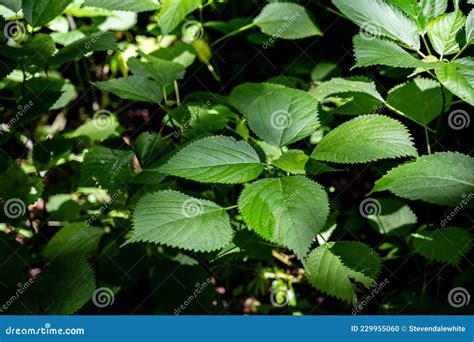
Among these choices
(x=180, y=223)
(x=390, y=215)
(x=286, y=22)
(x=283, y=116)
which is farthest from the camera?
(x=286, y=22)

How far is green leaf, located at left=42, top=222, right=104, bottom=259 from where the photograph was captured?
5.56 feet

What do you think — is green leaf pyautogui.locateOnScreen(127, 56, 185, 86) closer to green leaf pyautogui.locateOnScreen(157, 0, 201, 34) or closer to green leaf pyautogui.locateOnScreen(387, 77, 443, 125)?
green leaf pyautogui.locateOnScreen(157, 0, 201, 34)

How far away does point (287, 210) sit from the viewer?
3.73 ft

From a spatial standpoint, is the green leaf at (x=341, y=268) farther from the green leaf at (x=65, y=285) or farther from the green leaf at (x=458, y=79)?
the green leaf at (x=65, y=285)

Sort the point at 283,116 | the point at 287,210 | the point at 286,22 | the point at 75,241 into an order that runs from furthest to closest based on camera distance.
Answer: the point at 286,22 → the point at 75,241 → the point at 283,116 → the point at 287,210

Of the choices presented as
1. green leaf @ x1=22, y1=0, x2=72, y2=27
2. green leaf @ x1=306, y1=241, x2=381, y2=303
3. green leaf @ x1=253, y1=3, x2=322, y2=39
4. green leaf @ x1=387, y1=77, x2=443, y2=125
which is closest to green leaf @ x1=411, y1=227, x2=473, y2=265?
green leaf @ x1=306, y1=241, x2=381, y2=303

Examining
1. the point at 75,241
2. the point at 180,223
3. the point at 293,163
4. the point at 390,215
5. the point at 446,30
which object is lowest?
the point at 390,215

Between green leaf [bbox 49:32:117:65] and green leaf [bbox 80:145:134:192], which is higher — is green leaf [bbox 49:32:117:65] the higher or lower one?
the higher one

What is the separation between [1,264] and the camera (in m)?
1.66

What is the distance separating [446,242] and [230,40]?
1550 millimetres

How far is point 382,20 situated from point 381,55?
0.15 metres

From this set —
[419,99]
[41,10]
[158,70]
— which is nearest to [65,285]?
[158,70]

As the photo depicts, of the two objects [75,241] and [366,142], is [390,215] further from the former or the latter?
[75,241]

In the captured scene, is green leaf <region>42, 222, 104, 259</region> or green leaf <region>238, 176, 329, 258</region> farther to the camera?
green leaf <region>42, 222, 104, 259</region>
